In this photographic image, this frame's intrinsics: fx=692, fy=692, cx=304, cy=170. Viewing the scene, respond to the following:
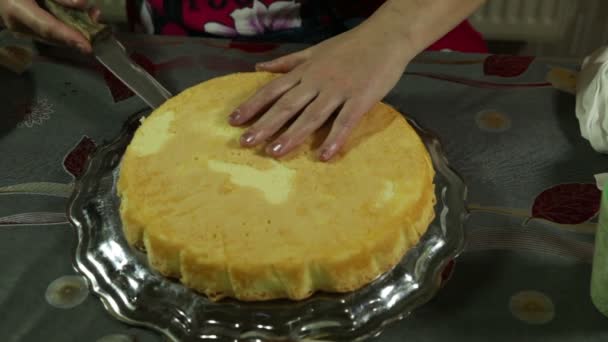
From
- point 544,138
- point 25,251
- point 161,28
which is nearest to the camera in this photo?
point 25,251

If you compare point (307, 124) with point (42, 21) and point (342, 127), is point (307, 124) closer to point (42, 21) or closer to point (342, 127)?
point (342, 127)

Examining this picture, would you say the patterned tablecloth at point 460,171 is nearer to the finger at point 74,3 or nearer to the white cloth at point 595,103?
the white cloth at point 595,103

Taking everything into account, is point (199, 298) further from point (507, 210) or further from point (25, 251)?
point (507, 210)

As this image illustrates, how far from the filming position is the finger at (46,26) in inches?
37.4

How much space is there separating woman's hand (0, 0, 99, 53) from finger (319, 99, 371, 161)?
1.24 ft

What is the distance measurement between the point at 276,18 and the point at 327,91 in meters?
0.37

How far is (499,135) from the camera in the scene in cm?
95

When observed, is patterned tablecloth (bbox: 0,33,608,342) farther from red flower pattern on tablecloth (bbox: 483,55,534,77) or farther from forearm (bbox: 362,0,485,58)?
forearm (bbox: 362,0,485,58)

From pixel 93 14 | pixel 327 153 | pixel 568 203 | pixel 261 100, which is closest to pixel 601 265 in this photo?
pixel 568 203

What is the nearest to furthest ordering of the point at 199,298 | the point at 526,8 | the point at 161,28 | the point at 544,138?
the point at 199,298, the point at 544,138, the point at 161,28, the point at 526,8

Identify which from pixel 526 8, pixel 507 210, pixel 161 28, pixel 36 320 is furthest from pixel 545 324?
pixel 526 8

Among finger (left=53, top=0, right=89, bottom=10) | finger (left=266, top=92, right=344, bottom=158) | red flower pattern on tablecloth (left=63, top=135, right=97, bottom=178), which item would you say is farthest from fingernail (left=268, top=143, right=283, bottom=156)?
finger (left=53, top=0, right=89, bottom=10)

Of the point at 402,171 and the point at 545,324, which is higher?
the point at 402,171

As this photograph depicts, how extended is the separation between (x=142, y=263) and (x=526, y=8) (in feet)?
4.16
